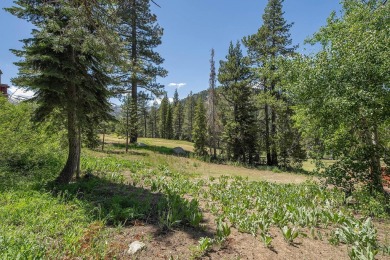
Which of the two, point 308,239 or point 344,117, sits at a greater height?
Answer: point 344,117

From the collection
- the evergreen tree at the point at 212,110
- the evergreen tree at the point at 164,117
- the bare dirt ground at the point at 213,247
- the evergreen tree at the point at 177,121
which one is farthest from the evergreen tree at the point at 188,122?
the bare dirt ground at the point at 213,247

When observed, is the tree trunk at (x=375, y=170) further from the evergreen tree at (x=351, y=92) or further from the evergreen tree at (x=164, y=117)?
the evergreen tree at (x=164, y=117)

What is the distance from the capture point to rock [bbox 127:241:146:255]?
3.87 metres

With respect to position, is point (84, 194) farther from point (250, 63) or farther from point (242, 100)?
point (250, 63)

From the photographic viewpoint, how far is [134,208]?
550cm

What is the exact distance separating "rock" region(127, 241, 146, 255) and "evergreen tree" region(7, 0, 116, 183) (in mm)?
4708

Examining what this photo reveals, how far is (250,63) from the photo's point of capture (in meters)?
22.4

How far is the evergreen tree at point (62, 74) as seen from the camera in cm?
685

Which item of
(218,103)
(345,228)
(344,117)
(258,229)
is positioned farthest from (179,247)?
(218,103)

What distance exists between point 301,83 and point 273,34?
15.9 m

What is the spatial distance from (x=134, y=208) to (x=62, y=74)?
4547mm

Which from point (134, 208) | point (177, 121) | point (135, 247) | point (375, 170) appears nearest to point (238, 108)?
point (375, 170)

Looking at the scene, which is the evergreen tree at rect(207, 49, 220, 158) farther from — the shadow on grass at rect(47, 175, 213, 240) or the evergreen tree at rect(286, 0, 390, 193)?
the shadow on grass at rect(47, 175, 213, 240)

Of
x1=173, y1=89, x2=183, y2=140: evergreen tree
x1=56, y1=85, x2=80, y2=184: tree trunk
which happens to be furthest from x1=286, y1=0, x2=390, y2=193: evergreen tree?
x1=173, y1=89, x2=183, y2=140: evergreen tree
